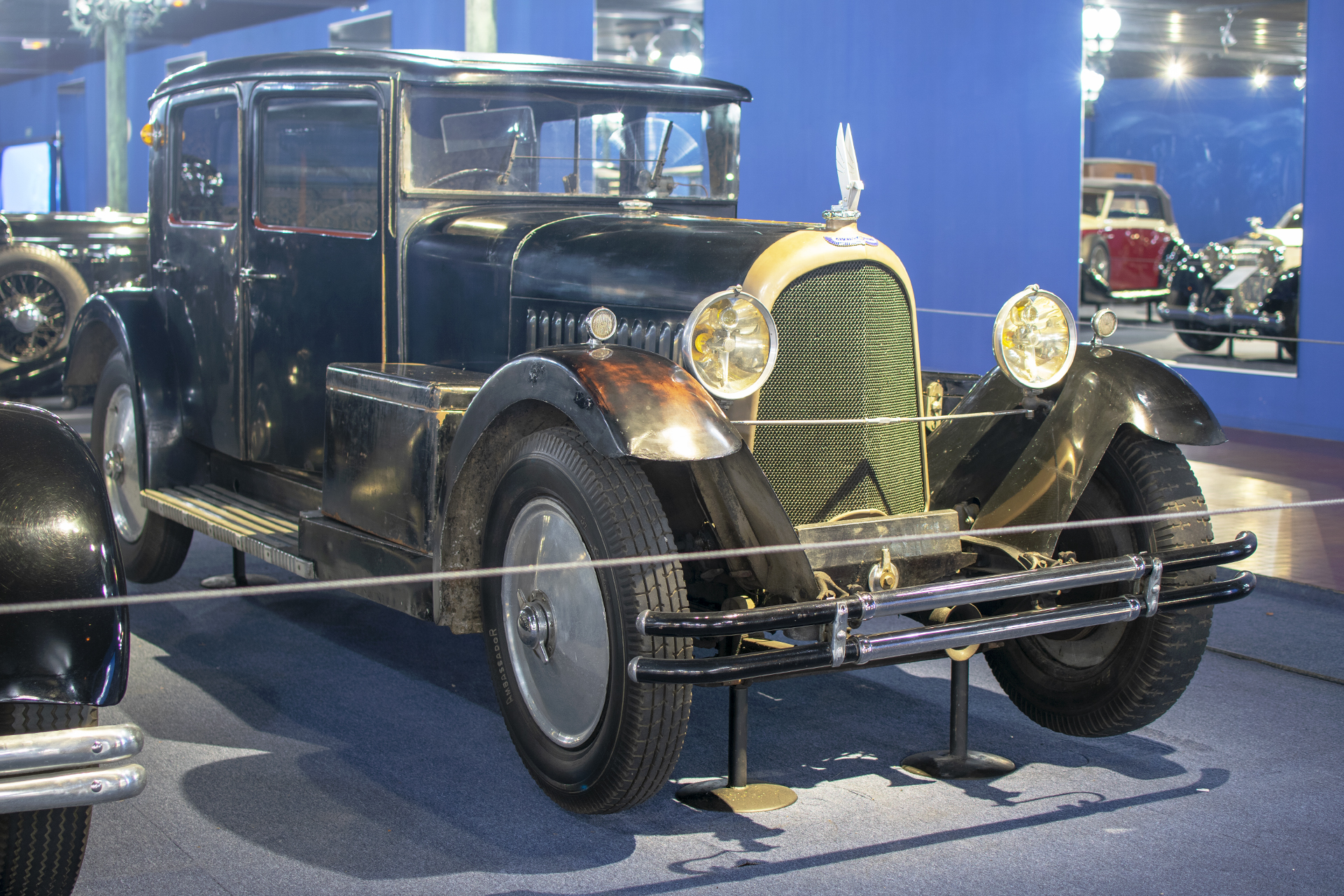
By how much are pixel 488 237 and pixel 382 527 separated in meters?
0.84

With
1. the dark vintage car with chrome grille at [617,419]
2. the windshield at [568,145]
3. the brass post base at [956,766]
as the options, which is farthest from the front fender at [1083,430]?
the windshield at [568,145]

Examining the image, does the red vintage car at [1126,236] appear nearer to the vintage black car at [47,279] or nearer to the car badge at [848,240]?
the vintage black car at [47,279]

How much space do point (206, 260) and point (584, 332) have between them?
5.90 ft

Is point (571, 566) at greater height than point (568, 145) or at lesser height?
lesser

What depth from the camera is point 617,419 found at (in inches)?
100

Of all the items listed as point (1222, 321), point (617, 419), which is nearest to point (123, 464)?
point (617, 419)

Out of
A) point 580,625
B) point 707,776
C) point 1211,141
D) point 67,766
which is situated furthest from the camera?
point 1211,141

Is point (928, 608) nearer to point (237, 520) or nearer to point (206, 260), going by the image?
point (237, 520)

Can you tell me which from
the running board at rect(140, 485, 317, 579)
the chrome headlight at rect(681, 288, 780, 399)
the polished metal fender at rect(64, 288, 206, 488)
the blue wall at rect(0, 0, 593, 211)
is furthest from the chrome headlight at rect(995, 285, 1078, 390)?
the blue wall at rect(0, 0, 593, 211)

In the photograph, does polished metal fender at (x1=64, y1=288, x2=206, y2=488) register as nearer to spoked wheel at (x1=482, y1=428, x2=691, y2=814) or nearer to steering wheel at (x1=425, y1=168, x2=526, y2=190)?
steering wheel at (x1=425, y1=168, x2=526, y2=190)

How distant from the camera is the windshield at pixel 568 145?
12.3ft

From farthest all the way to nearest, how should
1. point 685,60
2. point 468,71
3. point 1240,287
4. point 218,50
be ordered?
point 218,50
point 685,60
point 1240,287
point 468,71

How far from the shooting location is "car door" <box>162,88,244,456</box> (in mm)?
4273

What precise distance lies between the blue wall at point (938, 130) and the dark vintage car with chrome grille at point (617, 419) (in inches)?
186
